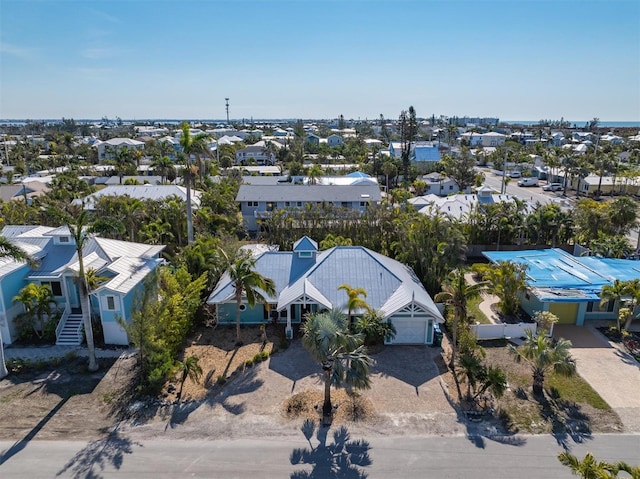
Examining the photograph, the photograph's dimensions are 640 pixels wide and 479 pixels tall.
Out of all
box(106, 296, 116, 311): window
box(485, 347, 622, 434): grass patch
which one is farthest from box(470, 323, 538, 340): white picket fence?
box(106, 296, 116, 311): window

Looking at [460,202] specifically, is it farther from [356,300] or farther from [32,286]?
[32,286]

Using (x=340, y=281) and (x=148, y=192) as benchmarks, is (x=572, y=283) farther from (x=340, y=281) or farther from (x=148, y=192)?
(x=148, y=192)

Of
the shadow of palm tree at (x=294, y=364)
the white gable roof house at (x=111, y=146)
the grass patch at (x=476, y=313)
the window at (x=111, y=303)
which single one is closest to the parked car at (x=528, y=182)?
the grass patch at (x=476, y=313)

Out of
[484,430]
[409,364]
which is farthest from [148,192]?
[484,430]

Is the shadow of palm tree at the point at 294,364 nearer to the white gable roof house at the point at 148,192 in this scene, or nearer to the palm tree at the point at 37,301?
the palm tree at the point at 37,301

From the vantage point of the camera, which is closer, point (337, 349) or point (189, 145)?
point (337, 349)

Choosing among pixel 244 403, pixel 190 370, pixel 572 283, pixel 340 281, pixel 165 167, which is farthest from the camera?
pixel 165 167

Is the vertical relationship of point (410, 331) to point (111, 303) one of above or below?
below

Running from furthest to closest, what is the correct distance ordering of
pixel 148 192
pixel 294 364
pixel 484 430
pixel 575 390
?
pixel 148 192 < pixel 294 364 < pixel 575 390 < pixel 484 430
